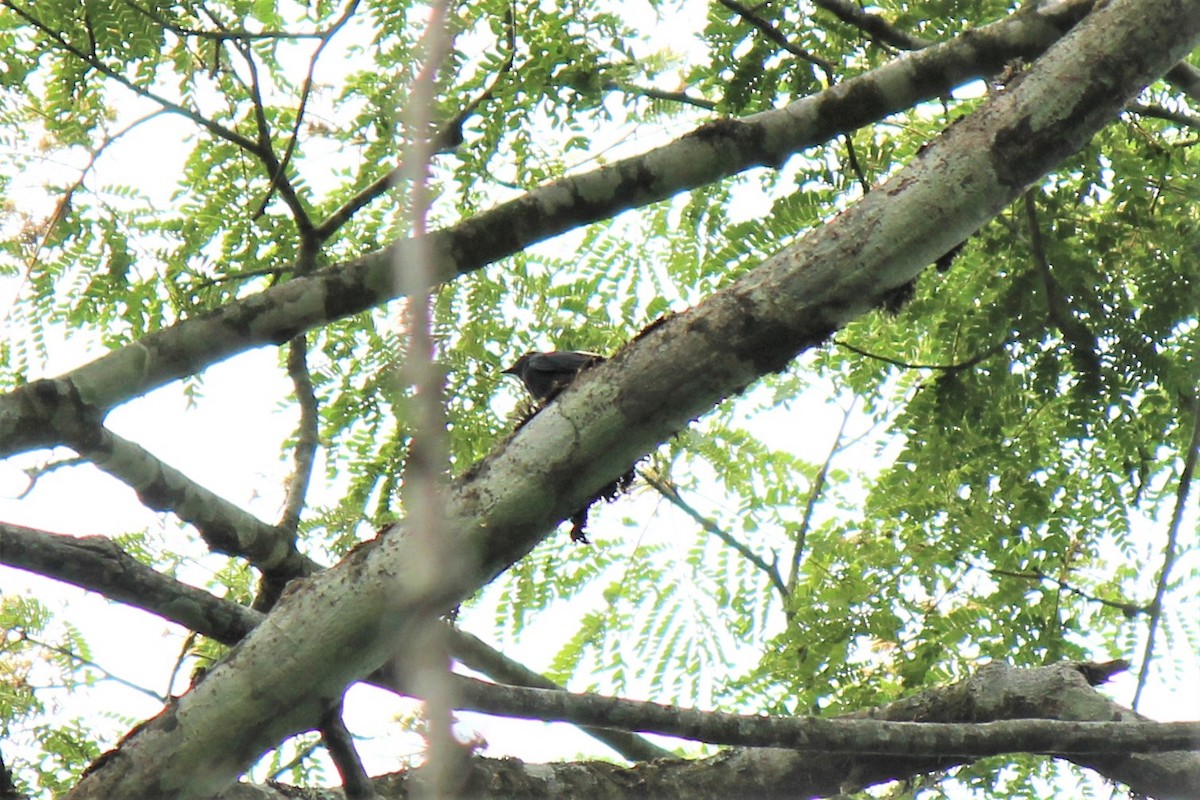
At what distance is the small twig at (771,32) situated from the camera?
14.0ft

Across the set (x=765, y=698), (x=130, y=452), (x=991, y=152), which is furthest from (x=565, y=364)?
(x=991, y=152)

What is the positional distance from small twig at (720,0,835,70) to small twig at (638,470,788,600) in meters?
2.86

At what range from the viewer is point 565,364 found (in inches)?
213

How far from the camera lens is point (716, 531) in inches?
276

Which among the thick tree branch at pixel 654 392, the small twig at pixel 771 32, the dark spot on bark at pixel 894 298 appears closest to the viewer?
the thick tree branch at pixel 654 392

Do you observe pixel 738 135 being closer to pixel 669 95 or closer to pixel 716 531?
pixel 669 95

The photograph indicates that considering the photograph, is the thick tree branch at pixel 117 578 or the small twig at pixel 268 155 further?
the small twig at pixel 268 155

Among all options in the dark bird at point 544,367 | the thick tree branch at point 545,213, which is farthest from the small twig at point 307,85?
the dark bird at point 544,367

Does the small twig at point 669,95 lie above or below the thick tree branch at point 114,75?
above

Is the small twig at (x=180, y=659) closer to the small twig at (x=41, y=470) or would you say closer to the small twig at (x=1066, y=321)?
the small twig at (x=41, y=470)

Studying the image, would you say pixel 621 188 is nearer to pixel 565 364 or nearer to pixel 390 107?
pixel 390 107

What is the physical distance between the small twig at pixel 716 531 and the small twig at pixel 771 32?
9.38 ft

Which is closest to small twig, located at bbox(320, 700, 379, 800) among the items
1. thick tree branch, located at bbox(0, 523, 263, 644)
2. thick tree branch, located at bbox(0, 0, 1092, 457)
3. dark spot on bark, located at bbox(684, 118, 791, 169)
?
thick tree branch, located at bbox(0, 523, 263, 644)

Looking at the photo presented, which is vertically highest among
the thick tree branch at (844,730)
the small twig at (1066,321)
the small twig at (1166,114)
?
the small twig at (1166,114)
